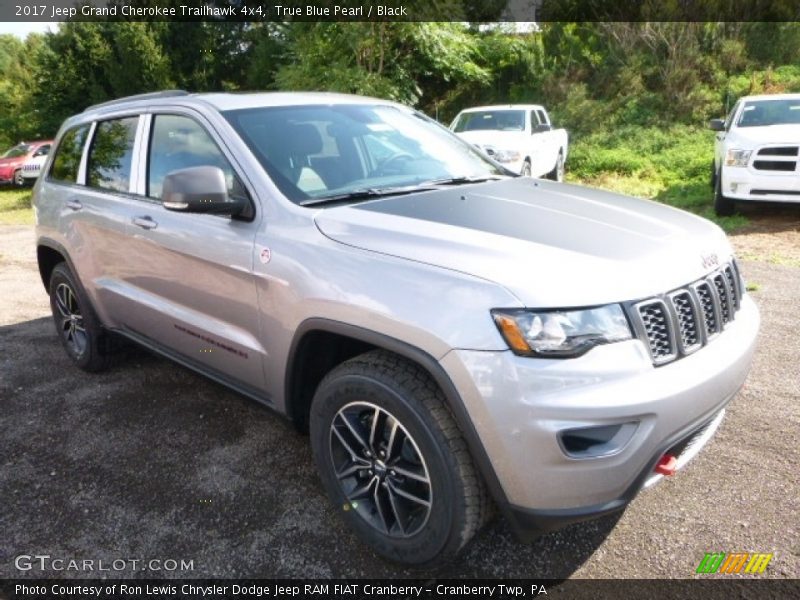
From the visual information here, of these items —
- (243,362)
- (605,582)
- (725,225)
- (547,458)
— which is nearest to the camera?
(547,458)

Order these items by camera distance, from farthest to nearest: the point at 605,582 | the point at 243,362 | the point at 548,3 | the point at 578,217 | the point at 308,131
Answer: the point at 548,3, the point at 308,131, the point at 243,362, the point at 578,217, the point at 605,582

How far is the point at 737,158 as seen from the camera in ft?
27.2

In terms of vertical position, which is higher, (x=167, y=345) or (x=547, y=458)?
(x=547, y=458)

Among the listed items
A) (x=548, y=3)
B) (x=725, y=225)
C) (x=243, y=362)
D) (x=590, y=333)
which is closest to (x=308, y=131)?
(x=243, y=362)

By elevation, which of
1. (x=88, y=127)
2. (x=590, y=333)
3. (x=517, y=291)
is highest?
(x=88, y=127)

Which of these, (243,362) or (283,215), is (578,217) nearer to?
(283,215)

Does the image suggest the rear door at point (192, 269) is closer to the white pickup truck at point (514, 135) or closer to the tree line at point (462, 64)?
the white pickup truck at point (514, 135)

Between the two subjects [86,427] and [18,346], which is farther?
[18,346]

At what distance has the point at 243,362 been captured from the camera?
290 centimetres

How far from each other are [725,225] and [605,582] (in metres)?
7.56

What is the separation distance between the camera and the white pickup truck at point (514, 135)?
1036cm

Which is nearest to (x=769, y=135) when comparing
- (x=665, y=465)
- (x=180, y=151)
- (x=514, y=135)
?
(x=514, y=135)

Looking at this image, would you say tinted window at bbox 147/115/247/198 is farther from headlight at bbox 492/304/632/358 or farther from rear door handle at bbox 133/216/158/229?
headlight at bbox 492/304/632/358

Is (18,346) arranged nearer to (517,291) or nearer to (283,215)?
(283,215)
